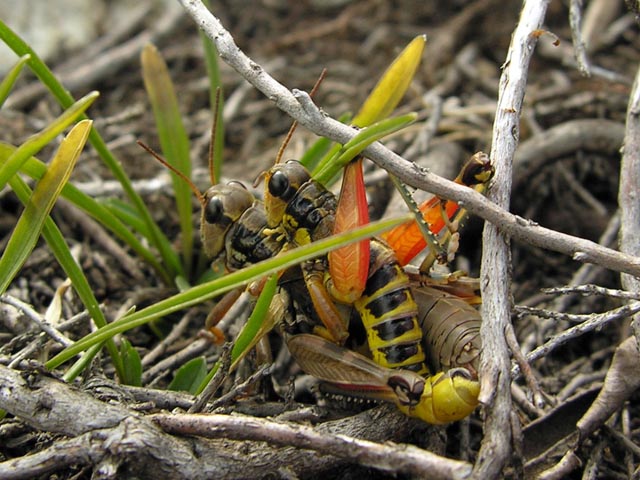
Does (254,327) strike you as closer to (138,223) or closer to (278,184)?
(278,184)

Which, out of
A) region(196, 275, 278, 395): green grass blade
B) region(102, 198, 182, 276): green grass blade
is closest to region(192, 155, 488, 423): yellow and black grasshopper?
region(196, 275, 278, 395): green grass blade

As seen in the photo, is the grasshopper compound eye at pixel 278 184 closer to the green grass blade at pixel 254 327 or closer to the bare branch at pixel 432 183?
the bare branch at pixel 432 183

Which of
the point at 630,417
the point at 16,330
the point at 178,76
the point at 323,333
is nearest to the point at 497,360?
the point at 323,333

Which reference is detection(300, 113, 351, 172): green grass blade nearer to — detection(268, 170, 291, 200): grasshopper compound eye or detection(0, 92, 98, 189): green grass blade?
detection(268, 170, 291, 200): grasshopper compound eye

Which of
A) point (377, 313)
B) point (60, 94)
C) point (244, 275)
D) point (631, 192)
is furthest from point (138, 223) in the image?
point (631, 192)

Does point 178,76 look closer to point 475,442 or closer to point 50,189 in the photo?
point 50,189
